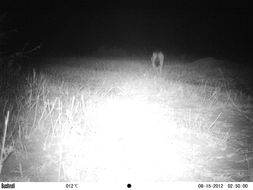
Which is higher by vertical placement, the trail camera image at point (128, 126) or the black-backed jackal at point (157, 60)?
the black-backed jackal at point (157, 60)

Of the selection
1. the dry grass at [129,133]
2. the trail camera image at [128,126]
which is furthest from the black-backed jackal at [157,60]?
the dry grass at [129,133]

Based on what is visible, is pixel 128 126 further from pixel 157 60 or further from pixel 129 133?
pixel 157 60

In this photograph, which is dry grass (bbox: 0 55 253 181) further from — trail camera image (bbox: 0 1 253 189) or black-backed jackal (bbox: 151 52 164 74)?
black-backed jackal (bbox: 151 52 164 74)

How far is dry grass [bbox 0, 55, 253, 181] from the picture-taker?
132 inches

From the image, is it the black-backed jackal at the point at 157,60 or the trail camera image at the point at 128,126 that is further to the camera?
the black-backed jackal at the point at 157,60

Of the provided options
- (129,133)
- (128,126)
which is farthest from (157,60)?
(129,133)

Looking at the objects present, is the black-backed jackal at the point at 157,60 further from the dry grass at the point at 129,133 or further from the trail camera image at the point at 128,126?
the dry grass at the point at 129,133

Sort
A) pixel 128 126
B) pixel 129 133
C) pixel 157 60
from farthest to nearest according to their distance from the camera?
pixel 157 60, pixel 128 126, pixel 129 133

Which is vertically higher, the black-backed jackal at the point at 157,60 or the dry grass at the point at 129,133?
the black-backed jackal at the point at 157,60

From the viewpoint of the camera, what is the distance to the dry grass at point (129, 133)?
3.35 metres

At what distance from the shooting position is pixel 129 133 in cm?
441

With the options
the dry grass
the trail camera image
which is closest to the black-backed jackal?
the trail camera image

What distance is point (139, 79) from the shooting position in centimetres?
870

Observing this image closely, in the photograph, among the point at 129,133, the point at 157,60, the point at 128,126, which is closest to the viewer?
the point at 129,133
